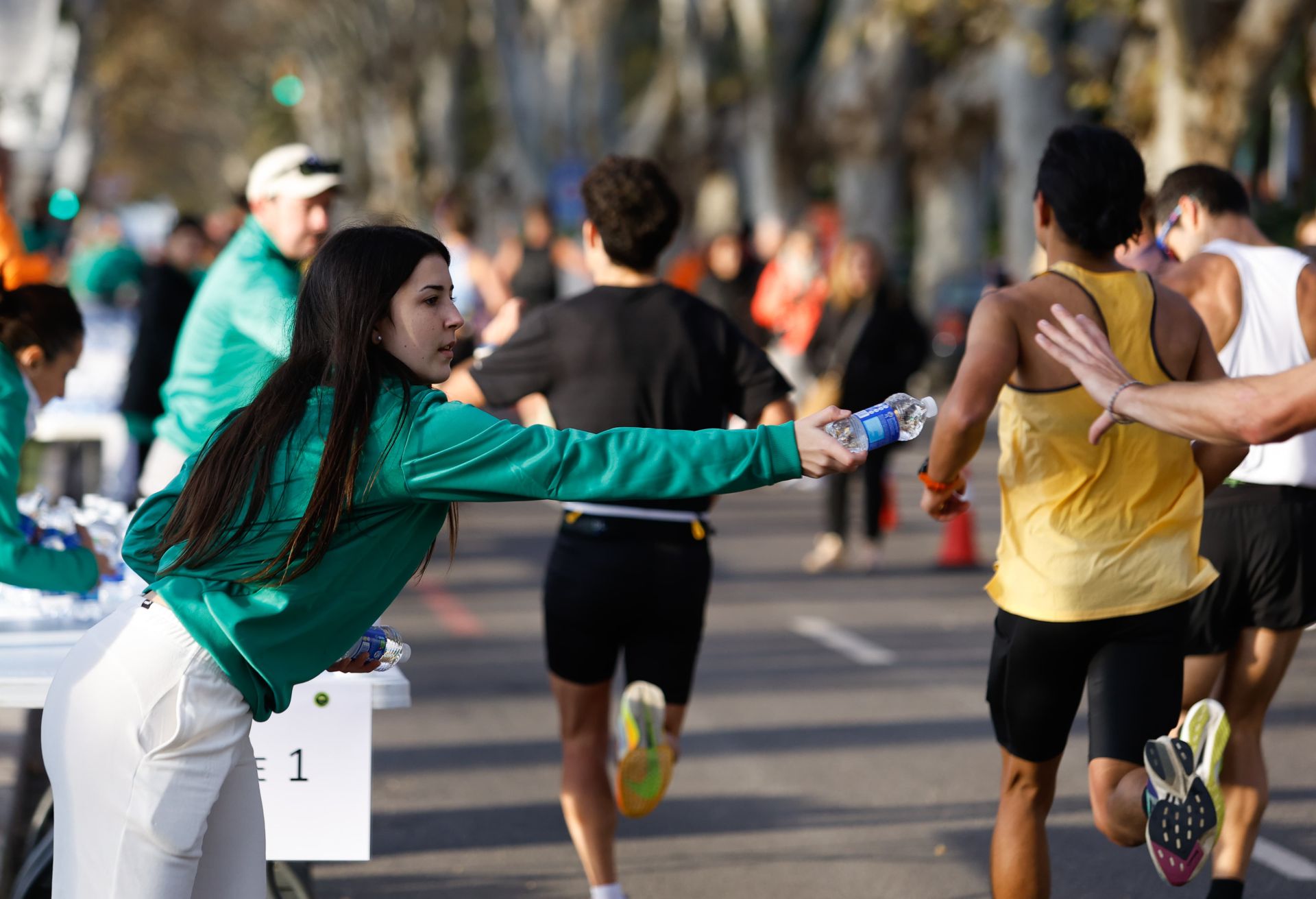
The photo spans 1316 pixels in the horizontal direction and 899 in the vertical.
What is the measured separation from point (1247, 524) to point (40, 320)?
3.45 metres

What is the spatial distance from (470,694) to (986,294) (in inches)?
196

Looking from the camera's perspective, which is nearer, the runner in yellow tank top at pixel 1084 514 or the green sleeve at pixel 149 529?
the green sleeve at pixel 149 529

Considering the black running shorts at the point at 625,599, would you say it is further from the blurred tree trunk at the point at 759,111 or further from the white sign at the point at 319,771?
the blurred tree trunk at the point at 759,111

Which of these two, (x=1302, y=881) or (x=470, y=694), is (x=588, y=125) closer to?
(x=470, y=694)

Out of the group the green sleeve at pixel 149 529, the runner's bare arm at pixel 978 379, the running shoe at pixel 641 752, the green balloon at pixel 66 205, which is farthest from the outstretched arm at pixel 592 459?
the green balloon at pixel 66 205

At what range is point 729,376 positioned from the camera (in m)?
5.54

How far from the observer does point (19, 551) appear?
14.3ft

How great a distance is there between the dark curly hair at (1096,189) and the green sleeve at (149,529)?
7.07 ft

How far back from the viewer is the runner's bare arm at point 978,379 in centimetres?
433

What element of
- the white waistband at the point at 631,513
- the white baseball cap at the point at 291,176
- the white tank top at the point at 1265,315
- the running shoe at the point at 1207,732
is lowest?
the running shoe at the point at 1207,732

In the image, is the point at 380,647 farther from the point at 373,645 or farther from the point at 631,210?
the point at 631,210

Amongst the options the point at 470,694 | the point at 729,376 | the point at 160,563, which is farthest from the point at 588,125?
the point at 160,563

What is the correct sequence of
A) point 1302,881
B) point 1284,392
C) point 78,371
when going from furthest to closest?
point 78,371 < point 1302,881 < point 1284,392

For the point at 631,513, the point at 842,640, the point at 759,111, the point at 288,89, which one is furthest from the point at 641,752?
the point at 288,89
